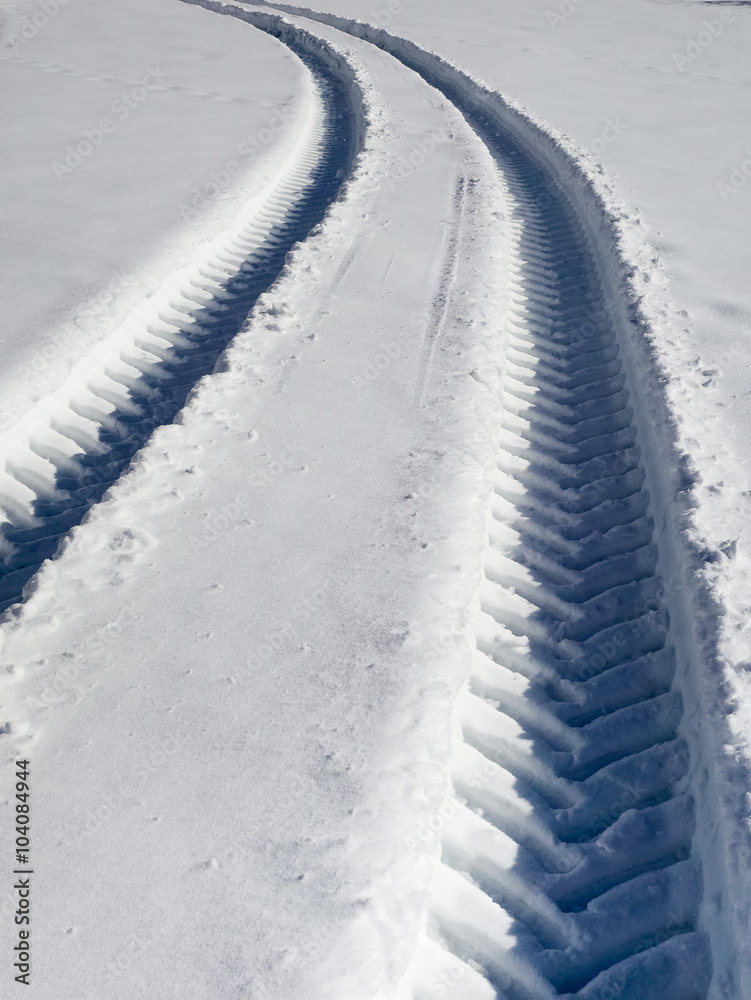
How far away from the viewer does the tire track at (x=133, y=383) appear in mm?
2855

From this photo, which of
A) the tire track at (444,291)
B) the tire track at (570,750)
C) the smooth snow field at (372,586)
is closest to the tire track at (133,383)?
the smooth snow field at (372,586)

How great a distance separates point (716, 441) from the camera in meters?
2.98

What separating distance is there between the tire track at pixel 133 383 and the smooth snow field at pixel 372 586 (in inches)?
0.8

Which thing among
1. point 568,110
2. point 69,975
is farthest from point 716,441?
point 568,110

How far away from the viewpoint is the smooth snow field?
1683 millimetres

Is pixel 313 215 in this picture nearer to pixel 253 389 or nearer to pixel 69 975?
pixel 253 389

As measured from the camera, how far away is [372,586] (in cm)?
240

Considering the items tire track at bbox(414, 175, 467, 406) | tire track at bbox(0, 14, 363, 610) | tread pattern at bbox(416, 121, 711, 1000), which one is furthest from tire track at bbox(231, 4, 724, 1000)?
tire track at bbox(0, 14, 363, 610)

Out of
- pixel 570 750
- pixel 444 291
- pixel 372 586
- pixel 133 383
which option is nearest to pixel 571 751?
pixel 570 750

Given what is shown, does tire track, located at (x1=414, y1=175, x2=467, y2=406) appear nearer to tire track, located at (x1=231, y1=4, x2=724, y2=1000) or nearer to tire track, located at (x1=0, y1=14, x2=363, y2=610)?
tire track, located at (x1=231, y1=4, x2=724, y2=1000)

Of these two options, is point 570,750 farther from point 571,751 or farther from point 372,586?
point 372,586

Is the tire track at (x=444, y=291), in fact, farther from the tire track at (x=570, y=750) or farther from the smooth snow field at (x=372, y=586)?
the tire track at (x=570, y=750)

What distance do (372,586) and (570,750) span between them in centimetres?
70

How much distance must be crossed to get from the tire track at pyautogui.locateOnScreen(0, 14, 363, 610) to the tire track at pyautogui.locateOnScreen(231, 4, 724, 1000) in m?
1.41
